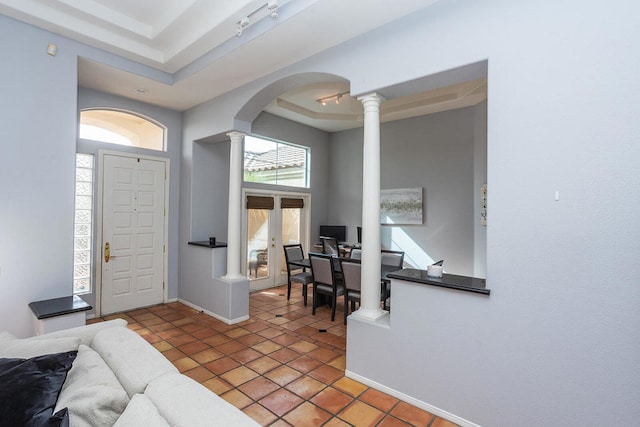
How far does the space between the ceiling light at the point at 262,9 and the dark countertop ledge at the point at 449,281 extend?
2.30 m

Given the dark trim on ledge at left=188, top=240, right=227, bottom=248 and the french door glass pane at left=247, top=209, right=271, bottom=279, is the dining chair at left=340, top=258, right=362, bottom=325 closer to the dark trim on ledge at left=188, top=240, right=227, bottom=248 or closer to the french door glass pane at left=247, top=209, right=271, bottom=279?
the dark trim on ledge at left=188, top=240, right=227, bottom=248

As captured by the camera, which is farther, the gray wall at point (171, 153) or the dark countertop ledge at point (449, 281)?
the gray wall at point (171, 153)

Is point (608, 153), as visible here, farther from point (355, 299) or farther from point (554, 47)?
point (355, 299)

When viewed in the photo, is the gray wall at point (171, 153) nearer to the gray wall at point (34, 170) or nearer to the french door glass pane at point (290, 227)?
the gray wall at point (34, 170)

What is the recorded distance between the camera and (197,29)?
3141 mm

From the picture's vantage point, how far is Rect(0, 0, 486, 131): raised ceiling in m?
2.58

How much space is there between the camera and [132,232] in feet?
14.6

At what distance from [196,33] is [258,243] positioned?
3.50m

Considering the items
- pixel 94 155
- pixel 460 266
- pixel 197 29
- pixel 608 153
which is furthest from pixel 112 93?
pixel 460 266

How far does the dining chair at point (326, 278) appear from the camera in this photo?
4.10 meters

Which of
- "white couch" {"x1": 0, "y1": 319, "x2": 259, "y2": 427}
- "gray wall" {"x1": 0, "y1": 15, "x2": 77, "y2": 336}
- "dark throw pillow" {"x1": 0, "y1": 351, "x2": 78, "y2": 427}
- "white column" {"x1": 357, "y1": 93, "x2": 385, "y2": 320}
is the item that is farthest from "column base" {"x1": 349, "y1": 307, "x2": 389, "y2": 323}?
"gray wall" {"x1": 0, "y1": 15, "x2": 77, "y2": 336}

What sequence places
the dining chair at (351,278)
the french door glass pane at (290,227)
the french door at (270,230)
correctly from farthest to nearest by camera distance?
the french door glass pane at (290,227)
the french door at (270,230)
the dining chair at (351,278)

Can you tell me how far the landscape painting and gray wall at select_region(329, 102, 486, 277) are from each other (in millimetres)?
107

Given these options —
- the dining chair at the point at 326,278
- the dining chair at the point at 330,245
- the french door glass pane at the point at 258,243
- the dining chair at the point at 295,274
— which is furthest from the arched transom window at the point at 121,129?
the dining chair at the point at 330,245
